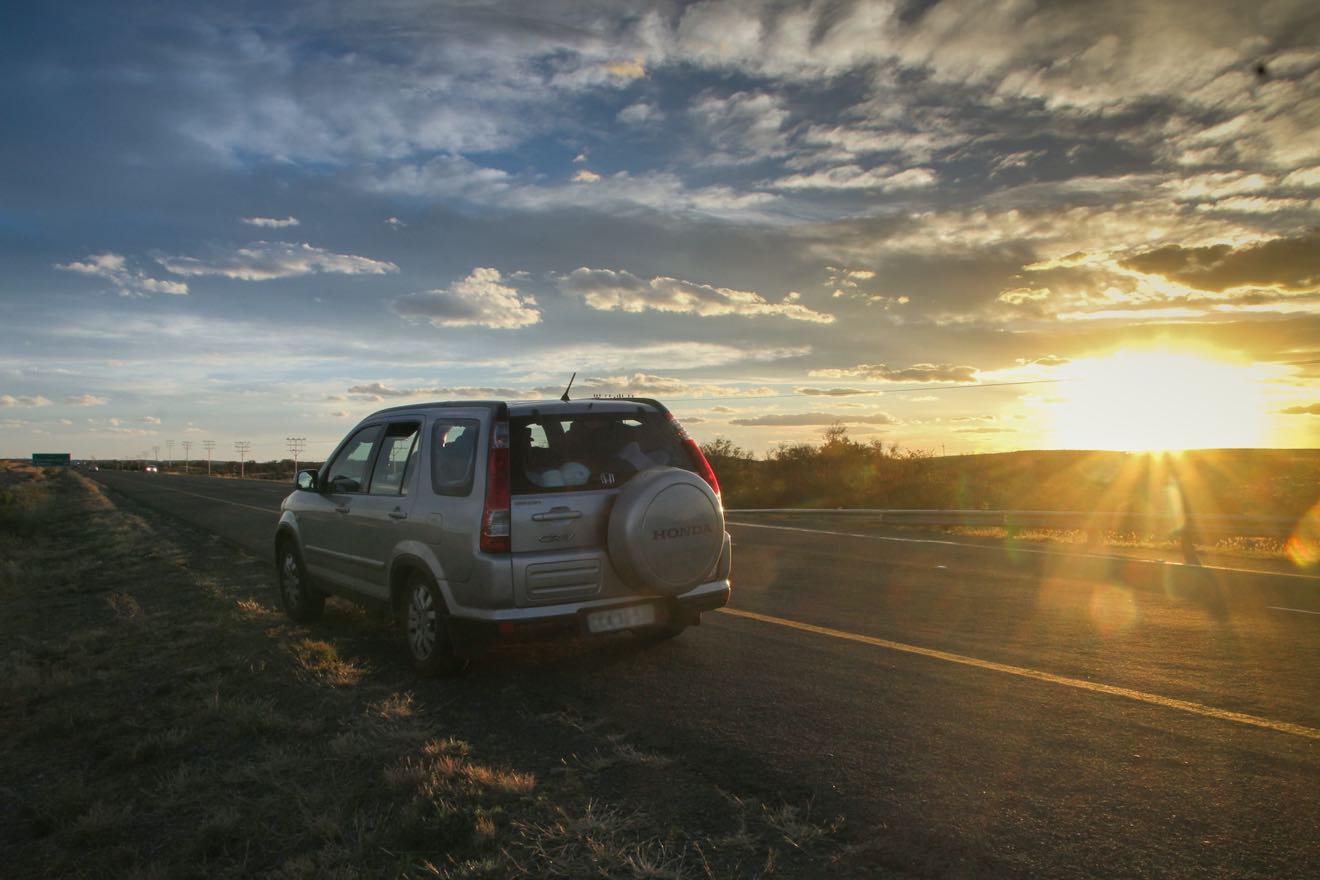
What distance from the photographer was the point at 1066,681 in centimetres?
579

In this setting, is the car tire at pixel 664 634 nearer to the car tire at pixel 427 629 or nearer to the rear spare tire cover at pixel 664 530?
the rear spare tire cover at pixel 664 530

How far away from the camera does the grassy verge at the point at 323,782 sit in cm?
343

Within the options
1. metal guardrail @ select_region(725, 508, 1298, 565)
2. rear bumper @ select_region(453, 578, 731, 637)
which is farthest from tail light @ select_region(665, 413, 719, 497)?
metal guardrail @ select_region(725, 508, 1298, 565)

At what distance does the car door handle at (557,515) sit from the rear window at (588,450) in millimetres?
168

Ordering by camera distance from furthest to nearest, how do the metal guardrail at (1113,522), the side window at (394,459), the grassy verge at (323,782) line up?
the metal guardrail at (1113,522)
the side window at (394,459)
the grassy verge at (323,782)

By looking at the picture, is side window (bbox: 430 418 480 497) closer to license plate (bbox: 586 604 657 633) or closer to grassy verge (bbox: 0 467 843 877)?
license plate (bbox: 586 604 657 633)

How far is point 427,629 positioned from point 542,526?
1252 millimetres

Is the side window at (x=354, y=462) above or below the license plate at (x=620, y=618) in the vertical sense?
above

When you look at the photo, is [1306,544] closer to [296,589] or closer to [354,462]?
[354,462]

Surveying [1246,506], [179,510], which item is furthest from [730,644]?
[1246,506]

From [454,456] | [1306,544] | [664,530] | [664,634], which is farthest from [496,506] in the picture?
[1306,544]

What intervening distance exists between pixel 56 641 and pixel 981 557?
38.1 feet

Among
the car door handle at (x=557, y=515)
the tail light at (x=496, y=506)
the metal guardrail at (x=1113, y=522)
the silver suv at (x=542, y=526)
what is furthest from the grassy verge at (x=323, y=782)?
the metal guardrail at (x=1113, y=522)

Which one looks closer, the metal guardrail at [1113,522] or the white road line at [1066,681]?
the white road line at [1066,681]
